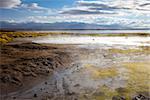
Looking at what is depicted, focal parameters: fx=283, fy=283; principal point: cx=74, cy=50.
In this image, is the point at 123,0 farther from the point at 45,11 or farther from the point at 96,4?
the point at 45,11

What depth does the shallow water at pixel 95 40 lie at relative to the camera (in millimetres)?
4582

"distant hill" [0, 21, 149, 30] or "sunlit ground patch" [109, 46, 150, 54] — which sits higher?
"distant hill" [0, 21, 149, 30]

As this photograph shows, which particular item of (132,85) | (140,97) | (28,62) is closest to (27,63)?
(28,62)

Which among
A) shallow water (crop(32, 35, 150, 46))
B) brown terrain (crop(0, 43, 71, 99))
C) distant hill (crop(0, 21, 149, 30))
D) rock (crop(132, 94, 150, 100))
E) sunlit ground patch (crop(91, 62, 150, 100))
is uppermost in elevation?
distant hill (crop(0, 21, 149, 30))

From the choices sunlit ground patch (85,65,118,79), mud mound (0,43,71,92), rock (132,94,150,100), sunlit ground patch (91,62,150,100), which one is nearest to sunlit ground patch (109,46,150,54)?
sunlit ground patch (91,62,150,100)

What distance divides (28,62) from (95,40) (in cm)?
115

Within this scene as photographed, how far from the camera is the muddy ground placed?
3777 millimetres

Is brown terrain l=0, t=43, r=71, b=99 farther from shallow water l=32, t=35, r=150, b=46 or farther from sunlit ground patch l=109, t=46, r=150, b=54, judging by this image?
sunlit ground patch l=109, t=46, r=150, b=54

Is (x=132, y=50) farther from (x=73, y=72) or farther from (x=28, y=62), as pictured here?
(x=28, y=62)

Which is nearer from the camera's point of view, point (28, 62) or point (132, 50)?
point (28, 62)

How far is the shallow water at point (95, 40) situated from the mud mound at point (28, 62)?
0.20 meters

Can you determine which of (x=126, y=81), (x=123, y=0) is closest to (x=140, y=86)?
(x=126, y=81)

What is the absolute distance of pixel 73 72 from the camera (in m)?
4.22

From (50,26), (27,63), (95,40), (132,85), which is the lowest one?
(132,85)
